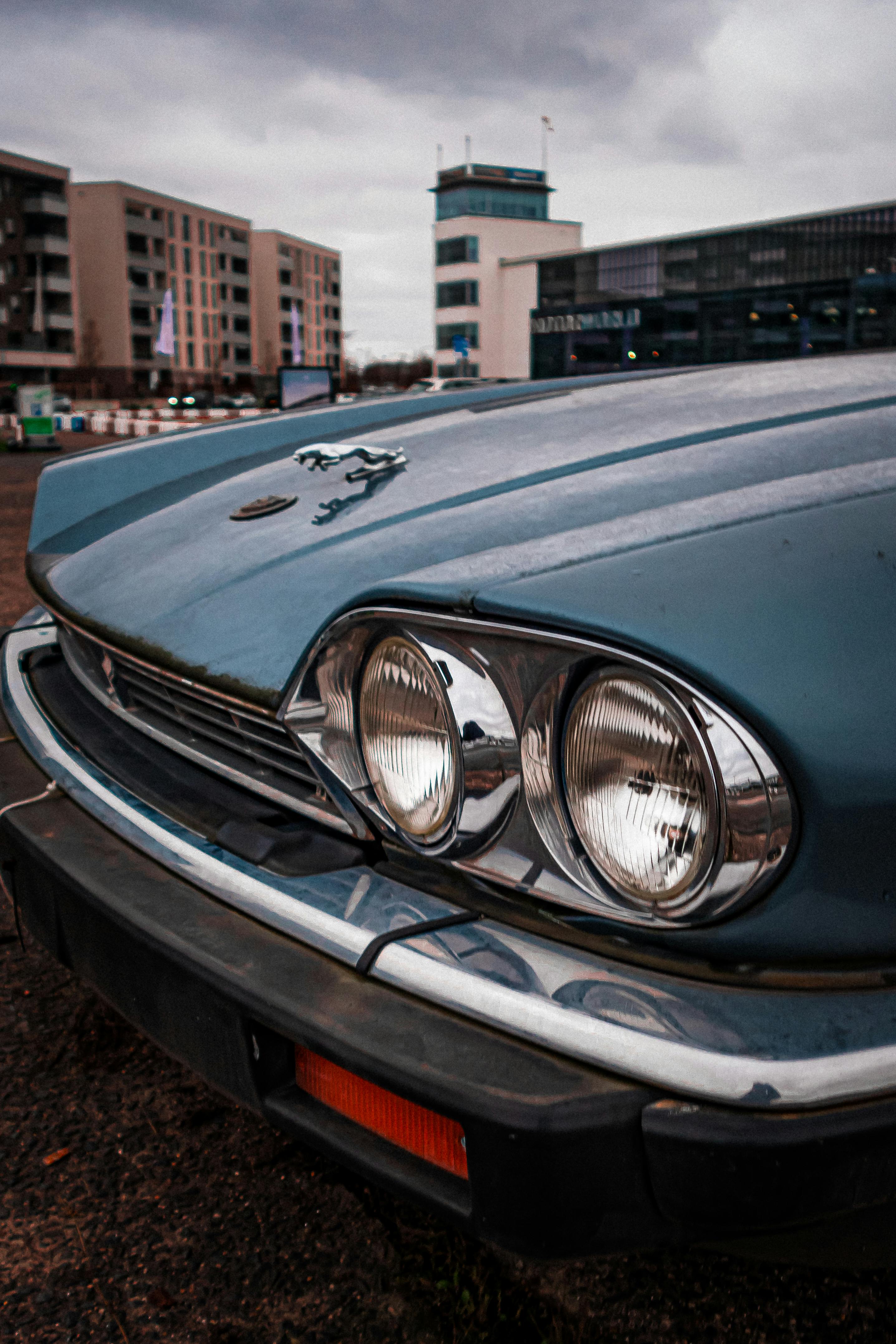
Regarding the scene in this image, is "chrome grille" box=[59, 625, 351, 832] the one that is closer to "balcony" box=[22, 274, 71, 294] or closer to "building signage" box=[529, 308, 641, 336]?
"building signage" box=[529, 308, 641, 336]

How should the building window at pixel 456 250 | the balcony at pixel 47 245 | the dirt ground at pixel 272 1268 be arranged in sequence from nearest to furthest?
the dirt ground at pixel 272 1268 < the balcony at pixel 47 245 < the building window at pixel 456 250

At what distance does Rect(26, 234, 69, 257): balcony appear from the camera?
64500mm

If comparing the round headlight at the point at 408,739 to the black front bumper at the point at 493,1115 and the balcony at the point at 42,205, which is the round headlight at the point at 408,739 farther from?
the balcony at the point at 42,205

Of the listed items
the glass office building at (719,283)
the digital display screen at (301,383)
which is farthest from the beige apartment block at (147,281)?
the digital display screen at (301,383)

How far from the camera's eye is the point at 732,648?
95 centimetres

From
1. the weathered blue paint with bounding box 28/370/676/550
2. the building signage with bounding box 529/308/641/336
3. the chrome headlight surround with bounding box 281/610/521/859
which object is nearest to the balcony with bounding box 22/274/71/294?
the building signage with bounding box 529/308/641/336

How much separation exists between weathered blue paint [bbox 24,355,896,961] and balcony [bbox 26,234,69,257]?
7108cm

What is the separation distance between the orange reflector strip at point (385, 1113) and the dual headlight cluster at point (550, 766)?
24 centimetres

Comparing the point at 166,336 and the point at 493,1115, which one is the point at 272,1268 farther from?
the point at 166,336

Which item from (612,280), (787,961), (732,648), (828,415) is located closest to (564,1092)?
(787,961)

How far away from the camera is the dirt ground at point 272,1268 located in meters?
1.31

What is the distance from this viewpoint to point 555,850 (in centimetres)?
106

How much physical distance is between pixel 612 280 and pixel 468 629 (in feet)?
185

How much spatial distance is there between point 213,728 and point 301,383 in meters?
10.5
